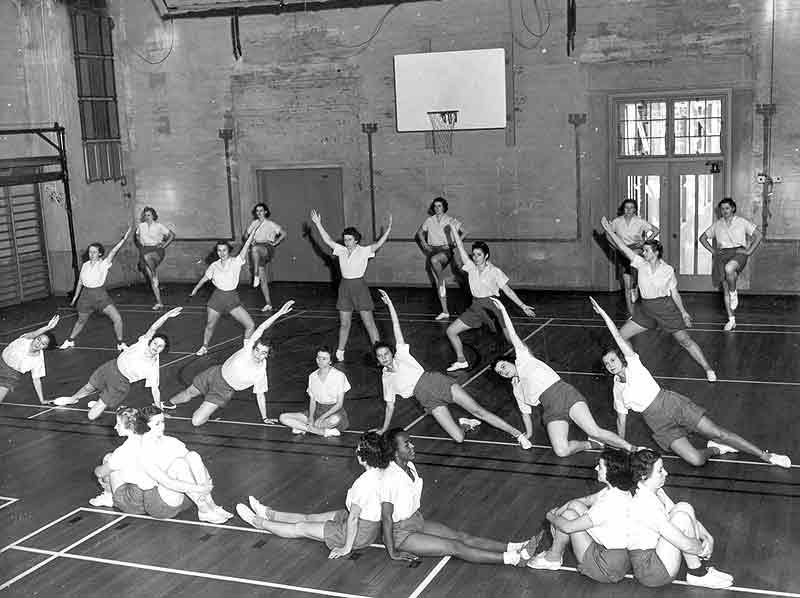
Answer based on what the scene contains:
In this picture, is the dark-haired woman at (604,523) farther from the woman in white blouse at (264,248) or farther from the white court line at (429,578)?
the woman in white blouse at (264,248)

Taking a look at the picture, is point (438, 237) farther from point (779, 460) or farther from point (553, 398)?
point (779, 460)

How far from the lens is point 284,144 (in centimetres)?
2312

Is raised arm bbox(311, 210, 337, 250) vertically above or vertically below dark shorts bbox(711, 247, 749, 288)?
above

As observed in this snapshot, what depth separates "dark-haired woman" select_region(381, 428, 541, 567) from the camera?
8.67 metres

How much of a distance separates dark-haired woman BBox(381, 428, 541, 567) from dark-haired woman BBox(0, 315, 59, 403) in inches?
263

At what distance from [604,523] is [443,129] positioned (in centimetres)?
1462

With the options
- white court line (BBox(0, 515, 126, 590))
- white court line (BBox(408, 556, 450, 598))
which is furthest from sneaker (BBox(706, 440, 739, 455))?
white court line (BBox(0, 515, 126, 590))

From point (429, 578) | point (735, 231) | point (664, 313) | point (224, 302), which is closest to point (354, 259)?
point (224, 302)

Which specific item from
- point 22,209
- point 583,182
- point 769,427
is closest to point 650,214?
point 583,182

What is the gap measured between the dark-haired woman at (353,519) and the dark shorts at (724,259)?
10.1m

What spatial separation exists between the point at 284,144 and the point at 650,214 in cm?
791

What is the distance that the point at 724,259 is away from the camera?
57.8 feet

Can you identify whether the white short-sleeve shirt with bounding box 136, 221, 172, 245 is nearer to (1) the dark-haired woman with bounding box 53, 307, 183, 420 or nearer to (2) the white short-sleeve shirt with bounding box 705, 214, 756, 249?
(1) the dark-haired woman with bounding box 53, 307, 183, 420

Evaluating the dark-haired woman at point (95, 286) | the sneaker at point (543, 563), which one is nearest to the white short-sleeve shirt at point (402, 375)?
the sneaker at point (543, 563)
